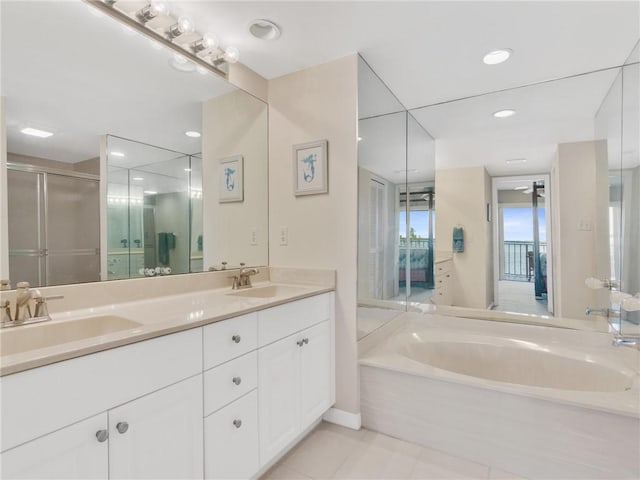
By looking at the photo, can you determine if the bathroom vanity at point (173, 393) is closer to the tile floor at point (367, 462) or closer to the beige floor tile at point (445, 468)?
the tile floor at point (367, 462)

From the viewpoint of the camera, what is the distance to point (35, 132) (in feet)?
4.02

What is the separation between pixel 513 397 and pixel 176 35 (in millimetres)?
2477

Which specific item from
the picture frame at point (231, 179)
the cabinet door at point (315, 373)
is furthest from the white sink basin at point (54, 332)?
the picture frame at point (231, 179)

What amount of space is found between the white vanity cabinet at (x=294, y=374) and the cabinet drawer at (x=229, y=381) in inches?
2.1

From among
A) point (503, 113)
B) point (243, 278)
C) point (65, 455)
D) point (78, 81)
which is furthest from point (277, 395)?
point (503, 113)

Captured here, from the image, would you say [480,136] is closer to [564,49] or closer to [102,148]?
[564,49]

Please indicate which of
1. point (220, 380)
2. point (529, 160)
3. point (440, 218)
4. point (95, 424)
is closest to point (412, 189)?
point (440, 218)

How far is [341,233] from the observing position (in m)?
2.00

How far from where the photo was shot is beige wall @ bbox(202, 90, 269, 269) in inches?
78.0

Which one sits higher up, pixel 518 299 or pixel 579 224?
pixel 579 224

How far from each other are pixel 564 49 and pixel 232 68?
77.6 inches

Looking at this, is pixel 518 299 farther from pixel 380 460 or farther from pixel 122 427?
pixel 122 427

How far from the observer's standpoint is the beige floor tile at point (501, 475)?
5.18ft

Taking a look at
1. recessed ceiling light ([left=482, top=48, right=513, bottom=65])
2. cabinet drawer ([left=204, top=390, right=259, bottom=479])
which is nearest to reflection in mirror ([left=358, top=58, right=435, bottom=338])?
recessed ceiling light ([left=482, top=48, right=513, bottom=65])
